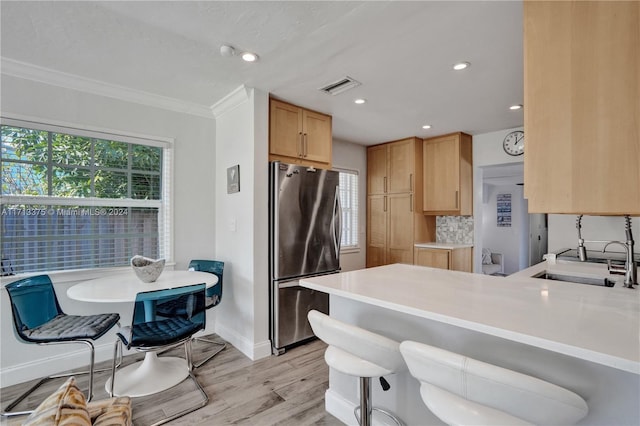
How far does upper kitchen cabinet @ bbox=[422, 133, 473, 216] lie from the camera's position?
415cm

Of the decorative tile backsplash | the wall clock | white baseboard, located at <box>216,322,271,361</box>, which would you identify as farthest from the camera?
the decorative tile backsplash

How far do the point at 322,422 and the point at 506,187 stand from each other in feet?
23.7

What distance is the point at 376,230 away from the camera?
482cm

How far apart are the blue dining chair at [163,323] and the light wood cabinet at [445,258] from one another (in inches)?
121

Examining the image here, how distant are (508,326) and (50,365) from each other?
10.9 feet

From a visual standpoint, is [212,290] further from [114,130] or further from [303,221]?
[114,130]

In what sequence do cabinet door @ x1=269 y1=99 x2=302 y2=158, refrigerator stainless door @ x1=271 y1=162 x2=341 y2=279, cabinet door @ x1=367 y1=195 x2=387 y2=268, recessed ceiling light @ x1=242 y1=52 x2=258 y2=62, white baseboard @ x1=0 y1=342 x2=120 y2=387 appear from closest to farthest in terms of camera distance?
recessed ceiling light @ x1=242 y1=52 x2=258 y2=62 < white baseboard @ x1=0 y1=342 x2=120 y2=387 < refrigerator stainless door @ x1=271 y1=162 x2=341 y2=279 < cabinet door @ x1=269 y1=99 x2=302 y2=158 < cabinet door @ x1=367 y1=195 x2=387 y2=268

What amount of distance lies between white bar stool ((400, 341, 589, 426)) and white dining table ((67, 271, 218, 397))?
1.76 metres

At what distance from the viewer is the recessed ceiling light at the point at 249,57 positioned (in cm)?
218

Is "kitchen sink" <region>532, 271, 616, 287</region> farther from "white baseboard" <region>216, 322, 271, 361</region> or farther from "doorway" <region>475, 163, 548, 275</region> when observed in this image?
"doorway" <region>475, 163, 548, 275</region>

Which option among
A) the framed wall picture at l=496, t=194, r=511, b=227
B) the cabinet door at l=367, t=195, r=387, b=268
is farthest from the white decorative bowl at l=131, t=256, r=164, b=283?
the framed wall picture at l=496, t=194, r=511, b=227

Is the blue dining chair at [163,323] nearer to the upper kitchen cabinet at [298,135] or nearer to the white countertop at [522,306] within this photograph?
the white countertop at [522,306]

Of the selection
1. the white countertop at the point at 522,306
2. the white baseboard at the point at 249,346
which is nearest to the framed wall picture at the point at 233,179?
the white baseboard at the point at 249,346

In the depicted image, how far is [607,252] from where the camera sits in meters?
3.17
